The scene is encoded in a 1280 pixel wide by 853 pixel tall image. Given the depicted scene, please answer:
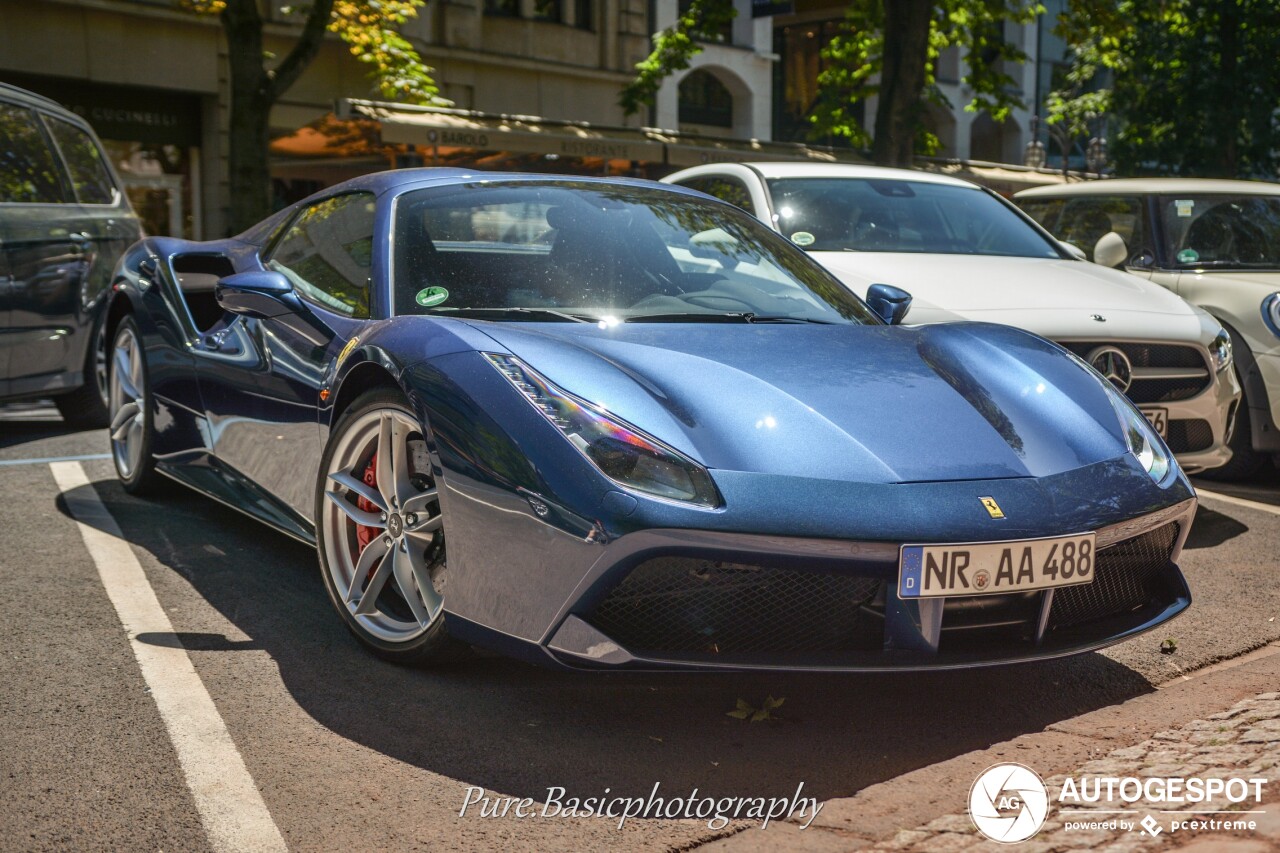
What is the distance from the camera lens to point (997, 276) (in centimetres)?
627

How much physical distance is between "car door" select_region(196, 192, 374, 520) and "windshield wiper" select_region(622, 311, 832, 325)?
771mm

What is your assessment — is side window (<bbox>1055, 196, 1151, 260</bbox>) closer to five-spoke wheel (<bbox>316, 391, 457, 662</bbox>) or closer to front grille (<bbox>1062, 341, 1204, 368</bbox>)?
front grille (<bbox>1062, 341, 1204, 368</bbox>)

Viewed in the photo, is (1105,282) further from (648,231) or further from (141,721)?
(141,721)

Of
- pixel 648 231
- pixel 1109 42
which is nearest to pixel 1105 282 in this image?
pixel 648 231

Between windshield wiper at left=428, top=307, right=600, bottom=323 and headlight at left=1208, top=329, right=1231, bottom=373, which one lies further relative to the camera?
headlight at left=1208, top=329, right=1231, bottom=373

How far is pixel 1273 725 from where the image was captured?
10.3 ft

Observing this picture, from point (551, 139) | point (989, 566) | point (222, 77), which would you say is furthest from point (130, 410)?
point (222, 77)

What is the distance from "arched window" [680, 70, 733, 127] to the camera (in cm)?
2931

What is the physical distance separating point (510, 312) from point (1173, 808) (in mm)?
1995

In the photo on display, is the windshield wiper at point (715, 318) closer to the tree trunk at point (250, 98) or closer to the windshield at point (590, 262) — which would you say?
the windshield at point (590, 262)

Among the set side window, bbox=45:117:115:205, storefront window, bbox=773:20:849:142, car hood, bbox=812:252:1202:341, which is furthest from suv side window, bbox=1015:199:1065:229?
storefront window, bbox=773:20:849:142

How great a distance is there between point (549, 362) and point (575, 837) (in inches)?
43.9

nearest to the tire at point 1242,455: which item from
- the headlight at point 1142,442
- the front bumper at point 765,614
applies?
the headlight at point 1142,442

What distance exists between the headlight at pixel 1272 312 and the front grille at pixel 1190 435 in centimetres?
115
